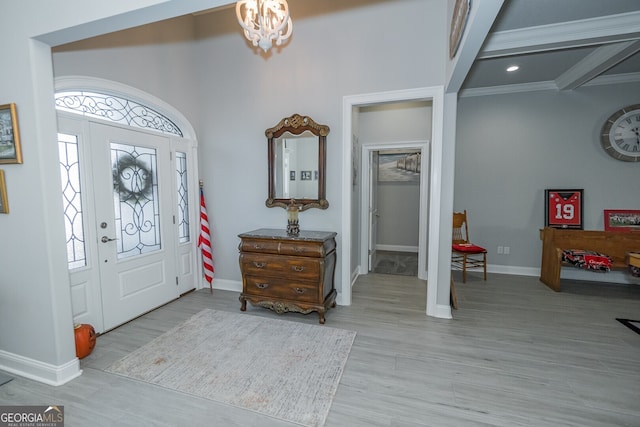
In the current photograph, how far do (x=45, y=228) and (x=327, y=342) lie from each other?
2364mm

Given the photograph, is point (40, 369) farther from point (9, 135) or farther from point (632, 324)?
point (632, 324)

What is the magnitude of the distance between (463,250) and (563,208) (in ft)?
5.38

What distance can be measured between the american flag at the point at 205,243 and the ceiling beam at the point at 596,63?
506 centimetres

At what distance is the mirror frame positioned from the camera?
3363mm

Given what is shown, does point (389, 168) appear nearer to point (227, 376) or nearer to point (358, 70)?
point (358, 70)

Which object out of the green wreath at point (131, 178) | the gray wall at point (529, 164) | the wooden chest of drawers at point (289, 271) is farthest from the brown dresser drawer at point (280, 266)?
the gray wall at point (529, 164)

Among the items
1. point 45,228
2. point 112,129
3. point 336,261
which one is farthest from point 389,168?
point 45,228

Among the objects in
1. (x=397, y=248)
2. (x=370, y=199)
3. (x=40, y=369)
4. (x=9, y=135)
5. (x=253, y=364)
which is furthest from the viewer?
A: (x=397, y=248)

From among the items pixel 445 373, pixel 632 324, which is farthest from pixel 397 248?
pixel 445 373

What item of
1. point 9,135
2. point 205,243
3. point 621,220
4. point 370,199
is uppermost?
point 9,135

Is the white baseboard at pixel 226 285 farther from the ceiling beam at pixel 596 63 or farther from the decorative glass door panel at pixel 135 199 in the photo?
the ceiling beam at pixel 596 63

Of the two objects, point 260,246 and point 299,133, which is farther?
point 299,133

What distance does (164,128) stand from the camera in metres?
3.54

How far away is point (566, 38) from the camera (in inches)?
102
